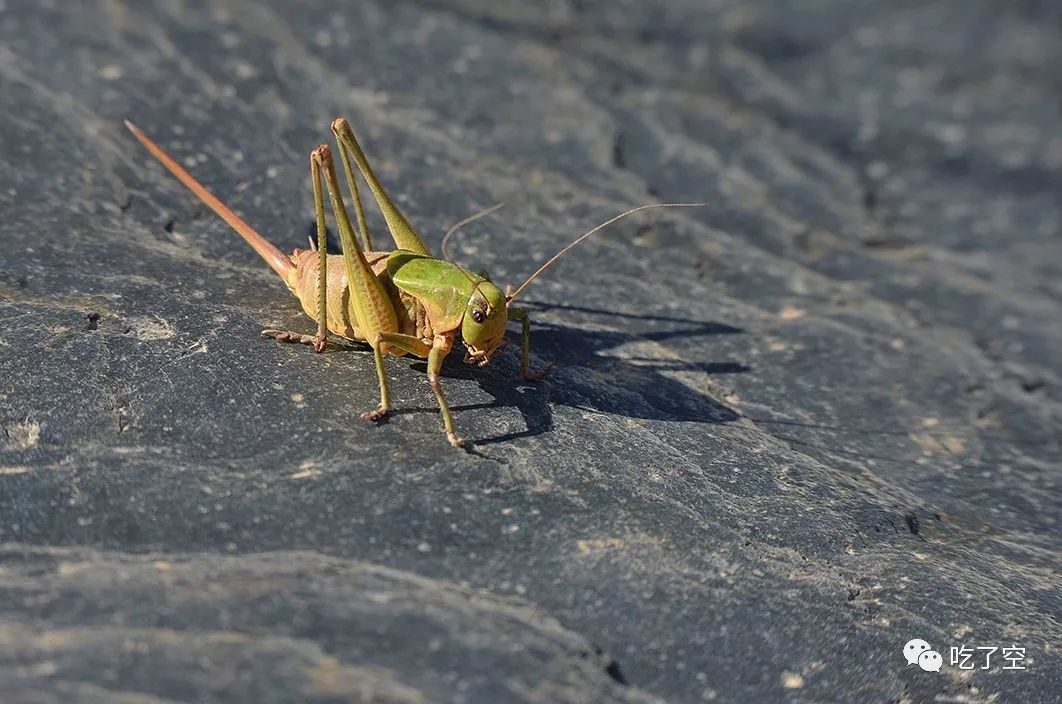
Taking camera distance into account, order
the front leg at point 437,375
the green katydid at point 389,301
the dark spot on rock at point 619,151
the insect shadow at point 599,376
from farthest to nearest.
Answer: the dark spot on rock at point 619,151 < the insect shadow at point 599,376 < the green katydid at point 389,301 < the front leg at point 437,375

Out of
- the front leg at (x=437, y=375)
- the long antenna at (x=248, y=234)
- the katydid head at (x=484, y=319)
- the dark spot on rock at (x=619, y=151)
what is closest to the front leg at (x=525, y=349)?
the katydid head at (x=484, y=319)

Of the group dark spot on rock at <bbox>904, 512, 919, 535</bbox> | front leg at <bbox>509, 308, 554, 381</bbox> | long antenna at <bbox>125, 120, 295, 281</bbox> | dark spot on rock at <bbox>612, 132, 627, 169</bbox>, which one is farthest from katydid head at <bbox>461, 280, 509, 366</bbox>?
dark spot on rock at <bbox>612, 132, 627, 169</bbox>

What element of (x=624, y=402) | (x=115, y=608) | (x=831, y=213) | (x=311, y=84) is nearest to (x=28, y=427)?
(x=115, y=608)

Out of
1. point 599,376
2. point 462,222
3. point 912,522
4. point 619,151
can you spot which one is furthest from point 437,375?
point 619,151

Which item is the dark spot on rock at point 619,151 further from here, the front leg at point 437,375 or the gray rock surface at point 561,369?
the front leg at point 437,375

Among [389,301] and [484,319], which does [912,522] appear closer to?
[484,319]

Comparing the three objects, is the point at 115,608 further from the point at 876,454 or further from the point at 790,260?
the point at 790,260
